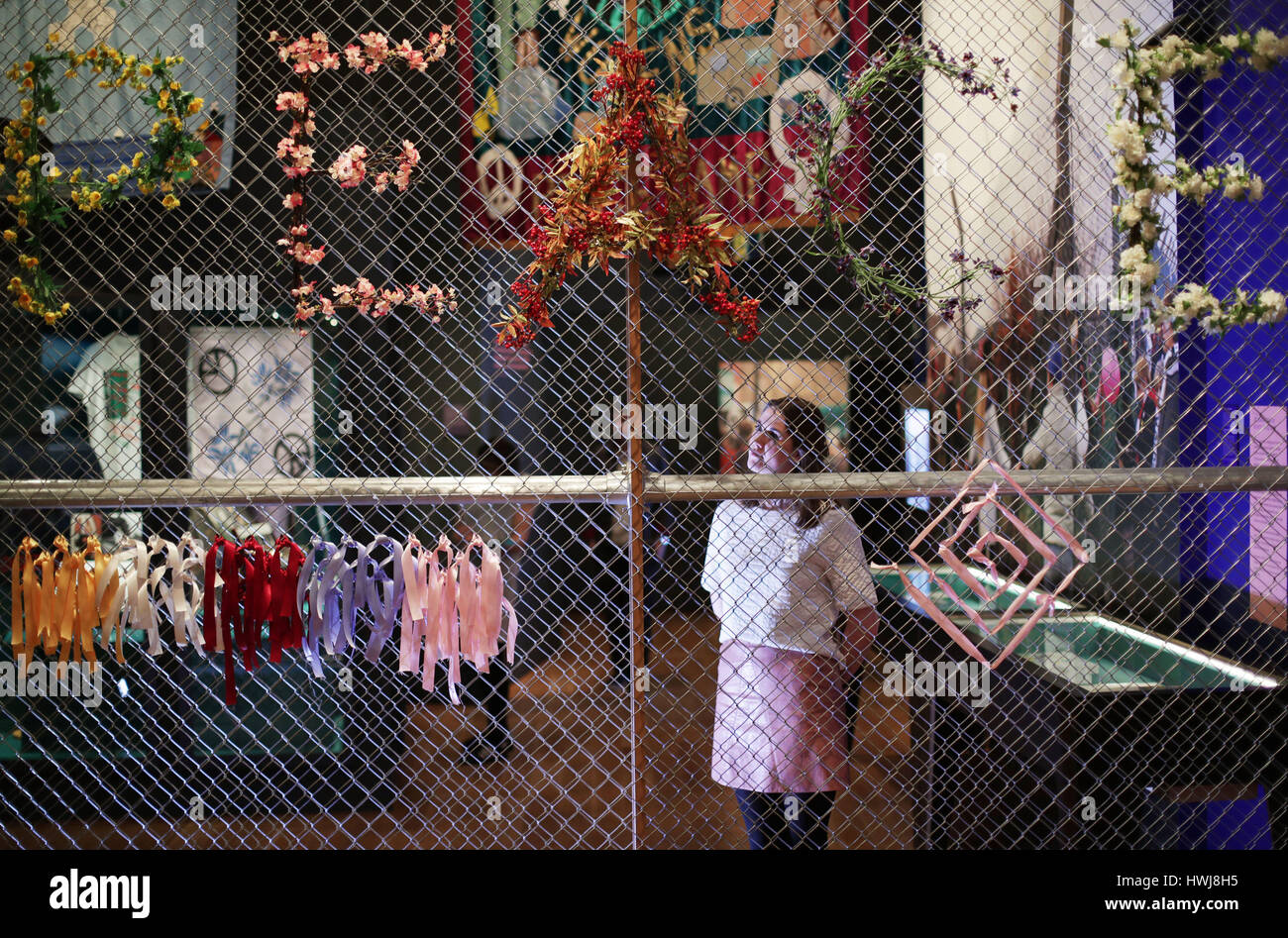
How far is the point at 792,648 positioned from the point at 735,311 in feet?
2.89

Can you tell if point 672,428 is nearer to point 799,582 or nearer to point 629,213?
point 799,582

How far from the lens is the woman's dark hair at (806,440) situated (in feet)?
7.41

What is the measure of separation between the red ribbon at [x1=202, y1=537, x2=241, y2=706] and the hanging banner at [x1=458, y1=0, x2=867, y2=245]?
3.64 feet

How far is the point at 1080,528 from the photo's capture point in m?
3.20

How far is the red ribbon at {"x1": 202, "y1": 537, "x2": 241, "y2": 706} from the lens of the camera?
2055mm

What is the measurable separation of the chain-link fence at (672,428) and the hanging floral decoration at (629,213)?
3 cm

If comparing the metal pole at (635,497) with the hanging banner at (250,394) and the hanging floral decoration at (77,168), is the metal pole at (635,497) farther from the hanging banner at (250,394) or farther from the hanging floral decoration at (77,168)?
the hanging banner at (250,394)

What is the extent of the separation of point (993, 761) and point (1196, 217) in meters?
1.79

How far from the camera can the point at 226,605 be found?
2.08m

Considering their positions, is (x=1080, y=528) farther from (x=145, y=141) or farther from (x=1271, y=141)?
(x=145, y=141)

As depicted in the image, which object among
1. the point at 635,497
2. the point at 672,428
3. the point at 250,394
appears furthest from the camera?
the point at 250,394

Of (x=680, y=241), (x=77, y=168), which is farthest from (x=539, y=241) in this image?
(x=77, y=168)

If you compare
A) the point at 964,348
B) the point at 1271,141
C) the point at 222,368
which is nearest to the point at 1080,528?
the point at 964,348

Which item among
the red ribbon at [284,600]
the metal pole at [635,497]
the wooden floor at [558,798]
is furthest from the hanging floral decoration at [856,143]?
the red ribbon at [284,600]
